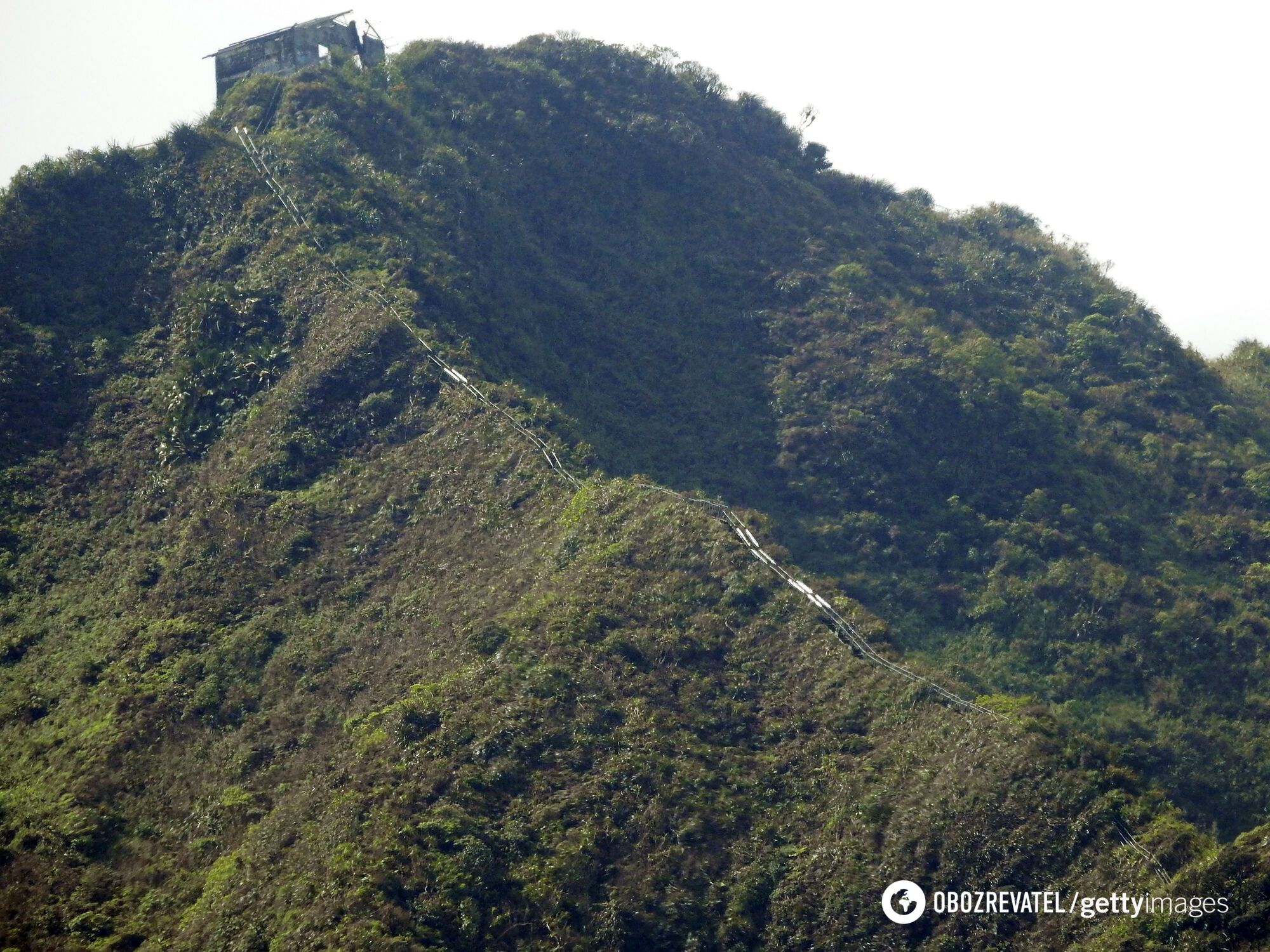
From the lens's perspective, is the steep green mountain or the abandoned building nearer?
the steep green mountain

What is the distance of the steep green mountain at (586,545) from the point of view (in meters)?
18.1

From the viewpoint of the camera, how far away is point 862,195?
42625mm

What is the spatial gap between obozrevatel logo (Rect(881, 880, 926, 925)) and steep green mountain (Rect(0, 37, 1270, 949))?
291 millimetres

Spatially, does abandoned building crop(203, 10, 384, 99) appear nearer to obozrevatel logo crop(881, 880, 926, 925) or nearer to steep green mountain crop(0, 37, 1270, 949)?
steep green mountain crop(0, 37, 1270, 949)

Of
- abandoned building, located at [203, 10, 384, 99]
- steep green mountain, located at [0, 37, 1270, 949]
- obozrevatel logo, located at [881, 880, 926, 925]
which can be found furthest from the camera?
abandoned building, located at [203, 10, 384, 99]

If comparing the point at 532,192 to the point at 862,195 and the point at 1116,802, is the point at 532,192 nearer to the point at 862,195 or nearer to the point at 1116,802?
the point at 862,195

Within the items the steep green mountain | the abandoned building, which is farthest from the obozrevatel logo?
the abandoned building

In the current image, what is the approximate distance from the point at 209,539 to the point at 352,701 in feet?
20.3

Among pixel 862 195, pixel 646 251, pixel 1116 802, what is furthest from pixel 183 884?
pixel 862 195

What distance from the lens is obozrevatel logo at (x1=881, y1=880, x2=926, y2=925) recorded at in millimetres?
17359

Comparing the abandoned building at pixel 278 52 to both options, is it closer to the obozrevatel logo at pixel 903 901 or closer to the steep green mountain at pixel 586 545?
the steep green mountain at pixel 586 545

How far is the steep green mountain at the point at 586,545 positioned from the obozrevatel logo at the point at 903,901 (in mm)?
291

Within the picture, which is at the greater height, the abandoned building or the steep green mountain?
the abandoned building

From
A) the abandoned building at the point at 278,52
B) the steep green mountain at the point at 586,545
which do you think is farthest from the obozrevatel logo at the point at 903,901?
the abandoned building at the point at 278,52
